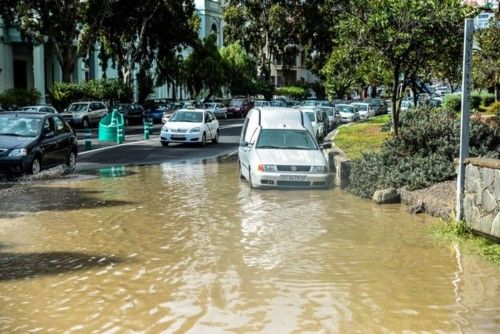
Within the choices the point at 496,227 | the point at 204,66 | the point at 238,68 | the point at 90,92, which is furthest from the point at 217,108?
the point at 496,227

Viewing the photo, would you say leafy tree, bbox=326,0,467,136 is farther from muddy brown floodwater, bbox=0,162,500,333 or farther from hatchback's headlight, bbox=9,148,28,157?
hatchback's headlight, bbox=9,148,28,157

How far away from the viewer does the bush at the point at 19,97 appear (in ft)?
126

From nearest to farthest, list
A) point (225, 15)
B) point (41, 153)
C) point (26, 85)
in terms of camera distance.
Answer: point (41, 153), point (26, 85), point (225, 15)

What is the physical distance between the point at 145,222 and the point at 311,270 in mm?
3714

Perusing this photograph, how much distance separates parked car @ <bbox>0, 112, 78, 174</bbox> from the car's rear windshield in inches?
372

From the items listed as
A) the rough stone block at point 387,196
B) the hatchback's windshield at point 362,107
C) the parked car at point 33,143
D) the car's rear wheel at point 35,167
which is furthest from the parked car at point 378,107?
the rough stone block at point 387,196

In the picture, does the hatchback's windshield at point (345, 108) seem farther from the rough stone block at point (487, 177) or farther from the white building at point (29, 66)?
the rough stone block at point (487, 177)

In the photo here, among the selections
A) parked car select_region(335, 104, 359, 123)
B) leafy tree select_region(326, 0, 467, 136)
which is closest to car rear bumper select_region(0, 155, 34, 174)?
leafy tree select_region(326, 0, 467, 136)

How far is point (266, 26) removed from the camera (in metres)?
64.8

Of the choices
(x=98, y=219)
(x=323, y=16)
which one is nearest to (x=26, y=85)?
(x=323, y=16)

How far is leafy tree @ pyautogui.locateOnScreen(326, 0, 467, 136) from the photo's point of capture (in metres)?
16.8

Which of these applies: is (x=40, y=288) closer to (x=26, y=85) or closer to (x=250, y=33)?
(x=26, y=85)

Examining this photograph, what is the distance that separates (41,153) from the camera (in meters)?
15.6

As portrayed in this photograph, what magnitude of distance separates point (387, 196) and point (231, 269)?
5490 millimetres
